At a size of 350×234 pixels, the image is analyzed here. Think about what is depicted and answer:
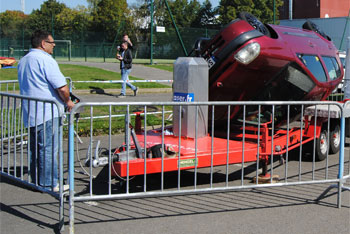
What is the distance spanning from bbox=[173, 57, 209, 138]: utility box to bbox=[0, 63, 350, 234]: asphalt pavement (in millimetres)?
1195

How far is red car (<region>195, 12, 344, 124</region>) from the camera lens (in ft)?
22.0

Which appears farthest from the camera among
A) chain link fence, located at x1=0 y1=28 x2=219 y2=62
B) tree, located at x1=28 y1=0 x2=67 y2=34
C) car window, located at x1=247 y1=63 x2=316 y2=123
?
tree, located at x1=28 y1=0 x2=67 y2=34

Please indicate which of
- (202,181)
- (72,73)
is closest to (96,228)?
(202,181)

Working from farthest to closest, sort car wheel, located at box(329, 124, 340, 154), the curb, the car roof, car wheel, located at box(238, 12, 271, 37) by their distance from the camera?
the curb < car wheel, located at box(329, 124, 340, 154) < the car roof < car wheel, located at box(238, 12, 271, 37)

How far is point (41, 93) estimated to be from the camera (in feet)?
18.3

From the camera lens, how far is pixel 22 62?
18.6ft

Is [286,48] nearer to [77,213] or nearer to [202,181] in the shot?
[202,181]

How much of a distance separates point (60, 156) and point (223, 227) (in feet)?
5.92

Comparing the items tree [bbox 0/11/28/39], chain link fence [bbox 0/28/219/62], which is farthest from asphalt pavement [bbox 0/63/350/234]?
tree [bbox 0/11/28/39]

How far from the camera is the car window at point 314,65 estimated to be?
7.40 meters

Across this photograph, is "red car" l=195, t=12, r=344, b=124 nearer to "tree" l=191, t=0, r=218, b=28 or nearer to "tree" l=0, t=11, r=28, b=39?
"tree" l=0, t=11, r=28, b=39

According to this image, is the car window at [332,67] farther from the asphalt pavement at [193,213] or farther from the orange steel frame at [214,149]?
the asphalt pavement at [193,213]

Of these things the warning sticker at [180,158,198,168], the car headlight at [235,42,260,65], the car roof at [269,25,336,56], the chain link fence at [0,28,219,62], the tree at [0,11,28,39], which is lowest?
the warning sticker at [180,158,198,168]

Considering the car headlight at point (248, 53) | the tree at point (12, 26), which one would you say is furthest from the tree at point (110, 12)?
the car headlight at point (248, 53)
